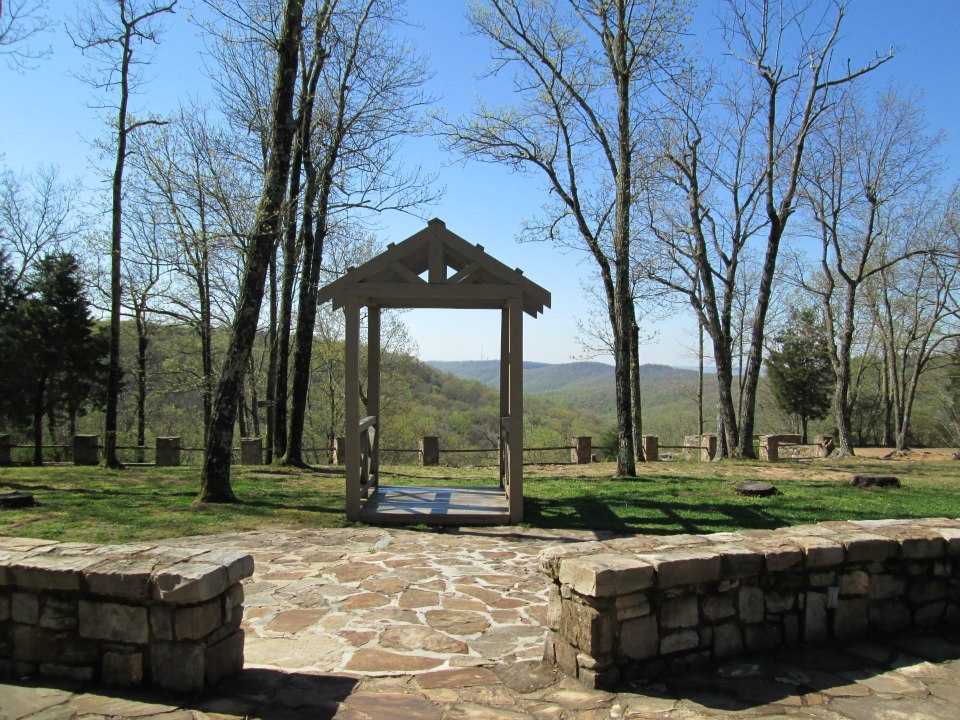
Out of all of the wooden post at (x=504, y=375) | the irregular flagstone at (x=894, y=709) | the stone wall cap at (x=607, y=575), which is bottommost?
the irregular flagstone at (x=894, y=709)

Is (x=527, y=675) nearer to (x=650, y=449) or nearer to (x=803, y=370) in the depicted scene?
(x=650, y=449)

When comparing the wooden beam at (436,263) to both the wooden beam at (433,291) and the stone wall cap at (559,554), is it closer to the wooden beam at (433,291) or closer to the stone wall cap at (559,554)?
the wooden beam at (433,291)

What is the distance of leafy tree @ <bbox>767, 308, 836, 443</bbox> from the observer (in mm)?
29844

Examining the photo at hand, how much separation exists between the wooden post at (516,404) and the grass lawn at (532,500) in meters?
0.43

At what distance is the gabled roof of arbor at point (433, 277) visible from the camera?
788 cm

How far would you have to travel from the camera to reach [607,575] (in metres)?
3.26

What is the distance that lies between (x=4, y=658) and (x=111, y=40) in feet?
42.8

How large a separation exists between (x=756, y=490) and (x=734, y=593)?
278 inches

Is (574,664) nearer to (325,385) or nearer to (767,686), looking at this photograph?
(767,686)

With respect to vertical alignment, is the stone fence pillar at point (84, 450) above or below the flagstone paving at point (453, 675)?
above

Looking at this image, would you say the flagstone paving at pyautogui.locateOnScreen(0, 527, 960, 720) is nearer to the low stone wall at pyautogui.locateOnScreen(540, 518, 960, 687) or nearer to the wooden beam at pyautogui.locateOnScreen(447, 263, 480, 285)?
the low stone wall at pyautogui.locateOnScreen(540, 518, 960, 687)

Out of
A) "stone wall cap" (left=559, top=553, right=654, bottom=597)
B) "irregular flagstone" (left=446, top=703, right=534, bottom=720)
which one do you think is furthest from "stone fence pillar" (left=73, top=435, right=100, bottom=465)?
"stone wall cap" (left=559, top=553, right=654, bottom=597)

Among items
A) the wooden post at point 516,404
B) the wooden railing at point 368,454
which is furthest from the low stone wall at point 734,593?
the wooden railing at point 368,454

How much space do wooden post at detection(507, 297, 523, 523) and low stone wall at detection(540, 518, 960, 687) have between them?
152 inches
